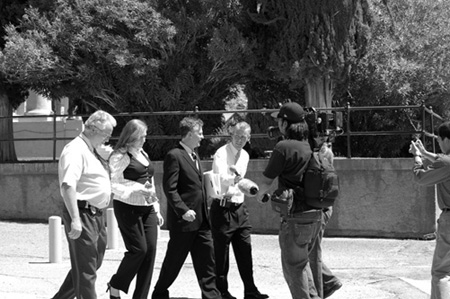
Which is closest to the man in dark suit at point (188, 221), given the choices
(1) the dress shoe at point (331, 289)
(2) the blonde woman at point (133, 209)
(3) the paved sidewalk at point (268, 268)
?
(2) the blonde woman at point (133, 209)

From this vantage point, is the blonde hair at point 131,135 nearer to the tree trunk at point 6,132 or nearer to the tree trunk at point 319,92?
the tree trunk at point 319,92

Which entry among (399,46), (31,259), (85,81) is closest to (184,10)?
(85,81)

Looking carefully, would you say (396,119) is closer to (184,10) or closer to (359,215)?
(359,215)

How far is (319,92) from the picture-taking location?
14461 mm

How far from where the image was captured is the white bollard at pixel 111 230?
38.4 feet

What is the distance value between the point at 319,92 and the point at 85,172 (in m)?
7.98

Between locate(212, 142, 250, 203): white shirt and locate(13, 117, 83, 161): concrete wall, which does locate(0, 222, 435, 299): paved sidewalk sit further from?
locate(13, 117, 83, 161): concrete wall

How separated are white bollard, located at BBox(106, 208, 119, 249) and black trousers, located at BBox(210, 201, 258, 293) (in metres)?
3.14

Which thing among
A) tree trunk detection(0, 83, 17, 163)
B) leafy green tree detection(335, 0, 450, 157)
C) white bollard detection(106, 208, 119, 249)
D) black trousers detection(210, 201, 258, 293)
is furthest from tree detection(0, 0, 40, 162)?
black trousers detection(210, 201, 258, 293)

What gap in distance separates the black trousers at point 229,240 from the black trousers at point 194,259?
1.18 feet

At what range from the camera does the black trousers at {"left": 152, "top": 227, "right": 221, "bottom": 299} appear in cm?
831

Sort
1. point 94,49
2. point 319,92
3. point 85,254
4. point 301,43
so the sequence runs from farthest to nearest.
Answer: point 319,92 < point 301,43 < point 94,49 < point 85,254

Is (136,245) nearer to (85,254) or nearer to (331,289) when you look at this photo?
(85,254)

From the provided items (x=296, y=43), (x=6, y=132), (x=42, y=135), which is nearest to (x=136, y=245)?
(x=296, y=43)
